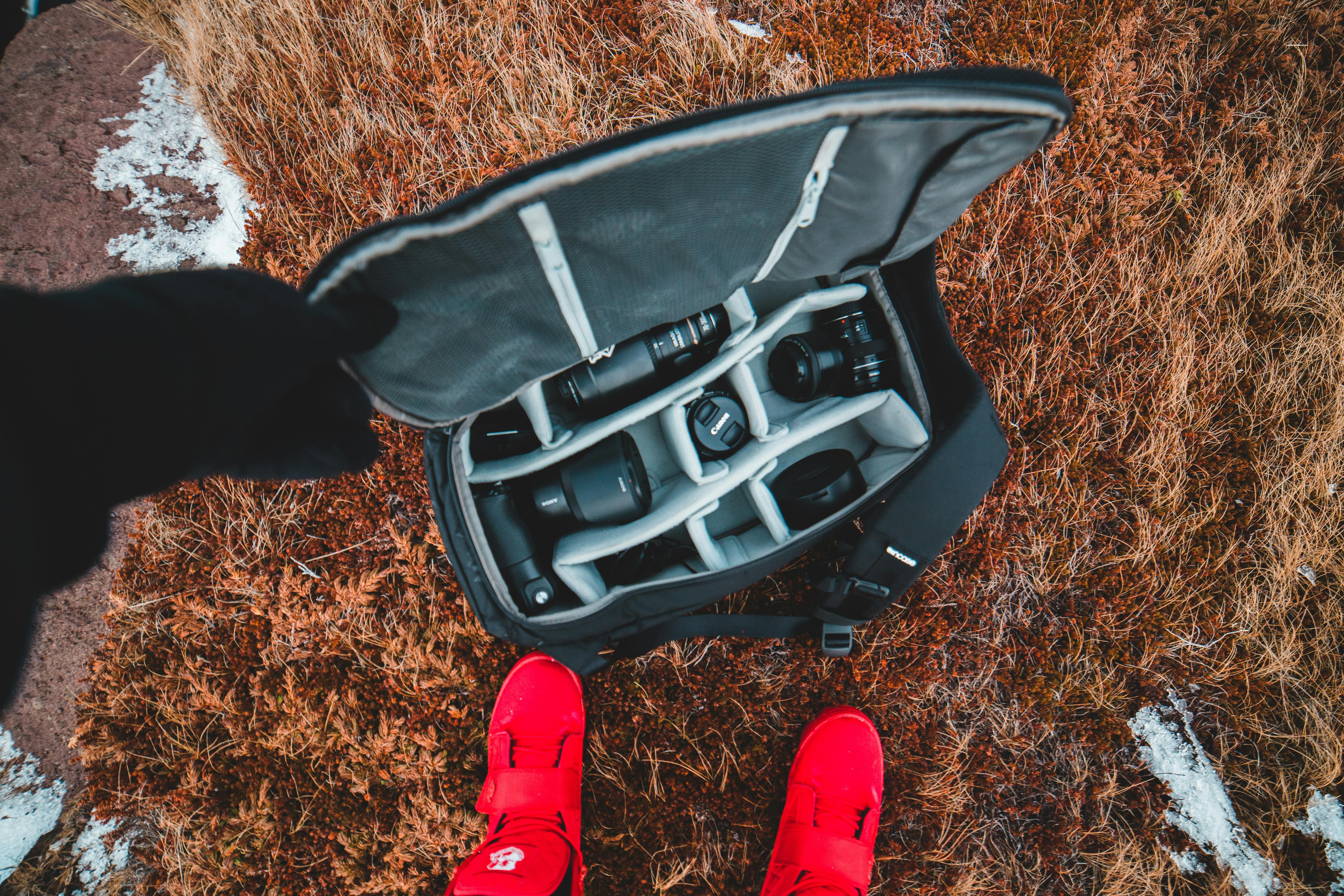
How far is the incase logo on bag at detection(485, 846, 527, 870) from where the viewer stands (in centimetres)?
199

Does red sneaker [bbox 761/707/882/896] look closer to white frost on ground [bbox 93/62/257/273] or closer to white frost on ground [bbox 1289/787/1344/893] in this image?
white frost on ground [bbox 1289/787/1344/893]

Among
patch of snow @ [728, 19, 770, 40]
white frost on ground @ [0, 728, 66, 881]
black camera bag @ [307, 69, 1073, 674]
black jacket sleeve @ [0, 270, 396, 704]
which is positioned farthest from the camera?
patch of snow @ [728, 19, 770, 40]

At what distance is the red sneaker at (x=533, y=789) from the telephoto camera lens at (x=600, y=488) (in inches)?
26.2

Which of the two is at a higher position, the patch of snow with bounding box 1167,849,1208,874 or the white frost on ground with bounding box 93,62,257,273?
the white frost on ground with bounding box 93,62,257,273

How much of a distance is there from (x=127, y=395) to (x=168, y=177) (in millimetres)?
2341

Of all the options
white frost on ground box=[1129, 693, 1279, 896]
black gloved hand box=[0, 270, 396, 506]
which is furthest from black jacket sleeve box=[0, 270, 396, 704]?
white frost on ground box=[1129, 693, 1279, 896]

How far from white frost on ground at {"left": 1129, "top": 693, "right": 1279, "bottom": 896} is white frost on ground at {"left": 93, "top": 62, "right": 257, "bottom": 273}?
4.26 m

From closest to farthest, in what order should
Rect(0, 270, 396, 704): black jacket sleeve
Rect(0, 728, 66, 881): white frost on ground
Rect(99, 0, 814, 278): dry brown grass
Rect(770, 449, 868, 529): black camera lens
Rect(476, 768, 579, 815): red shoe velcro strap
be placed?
1. Rect(0, 270, 396, 704): black jacket sleeve
2. Rect(770, 449, 868, 529): black camera lens
3. Rect(476, 768, 579, 815): red shoe velcro strap
4. Rect(0, 728, 66, 881): white frost on ground
5. Rect(99, 0, 814, 278): dry brown grass

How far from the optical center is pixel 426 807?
2229mm

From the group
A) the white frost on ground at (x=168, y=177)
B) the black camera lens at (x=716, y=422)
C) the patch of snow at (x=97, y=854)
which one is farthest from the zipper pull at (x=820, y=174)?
the patch of snow at (x=97, y=854)

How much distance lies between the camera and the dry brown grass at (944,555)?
2279 millimetres

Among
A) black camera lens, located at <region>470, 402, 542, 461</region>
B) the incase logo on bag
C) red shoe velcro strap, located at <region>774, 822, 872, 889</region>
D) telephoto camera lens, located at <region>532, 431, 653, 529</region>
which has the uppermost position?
black camera lens, located at <region>470, 402, 542, 461</region>

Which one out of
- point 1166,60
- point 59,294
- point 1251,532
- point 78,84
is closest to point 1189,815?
point 1251,532

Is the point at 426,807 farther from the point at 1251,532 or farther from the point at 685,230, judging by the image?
the point at 1251,532
